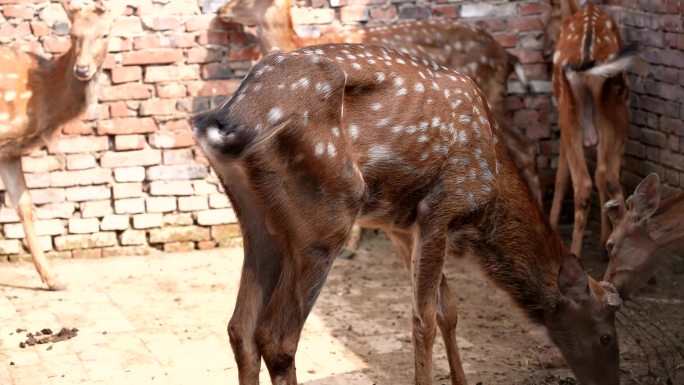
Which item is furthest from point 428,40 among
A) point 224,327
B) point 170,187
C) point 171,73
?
point 224,327

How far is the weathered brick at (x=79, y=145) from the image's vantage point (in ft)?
25.1

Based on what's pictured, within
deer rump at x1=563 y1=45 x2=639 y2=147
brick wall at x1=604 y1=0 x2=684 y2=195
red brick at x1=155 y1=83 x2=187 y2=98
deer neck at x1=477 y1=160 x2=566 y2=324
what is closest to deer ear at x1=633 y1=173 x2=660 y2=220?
deer neck at x1=477 y1=160 x2=566 y2=324

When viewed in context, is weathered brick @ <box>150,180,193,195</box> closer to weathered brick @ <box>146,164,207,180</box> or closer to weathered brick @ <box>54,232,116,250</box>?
weathered brick @ <box>146,164,207,180</box>

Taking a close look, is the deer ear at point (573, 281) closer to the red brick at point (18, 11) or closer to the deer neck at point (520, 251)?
the deer neck at point (520, 251)

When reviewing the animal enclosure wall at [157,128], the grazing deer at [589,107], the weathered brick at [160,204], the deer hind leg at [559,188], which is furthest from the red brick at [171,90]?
the deer hind leg at [559,188]

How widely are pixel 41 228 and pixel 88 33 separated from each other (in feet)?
4.85

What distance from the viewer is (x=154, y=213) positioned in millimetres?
7871

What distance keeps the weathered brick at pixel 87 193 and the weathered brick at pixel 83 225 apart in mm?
141

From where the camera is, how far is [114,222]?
780 centimetres

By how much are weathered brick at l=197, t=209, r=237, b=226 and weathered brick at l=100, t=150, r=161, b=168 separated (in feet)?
1.63

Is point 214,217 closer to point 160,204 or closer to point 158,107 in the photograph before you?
point 160,204

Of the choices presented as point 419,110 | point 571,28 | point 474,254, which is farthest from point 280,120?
point 571,28

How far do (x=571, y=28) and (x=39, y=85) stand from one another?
355 cm

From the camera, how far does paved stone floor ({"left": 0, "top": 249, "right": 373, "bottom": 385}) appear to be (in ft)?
17.9
